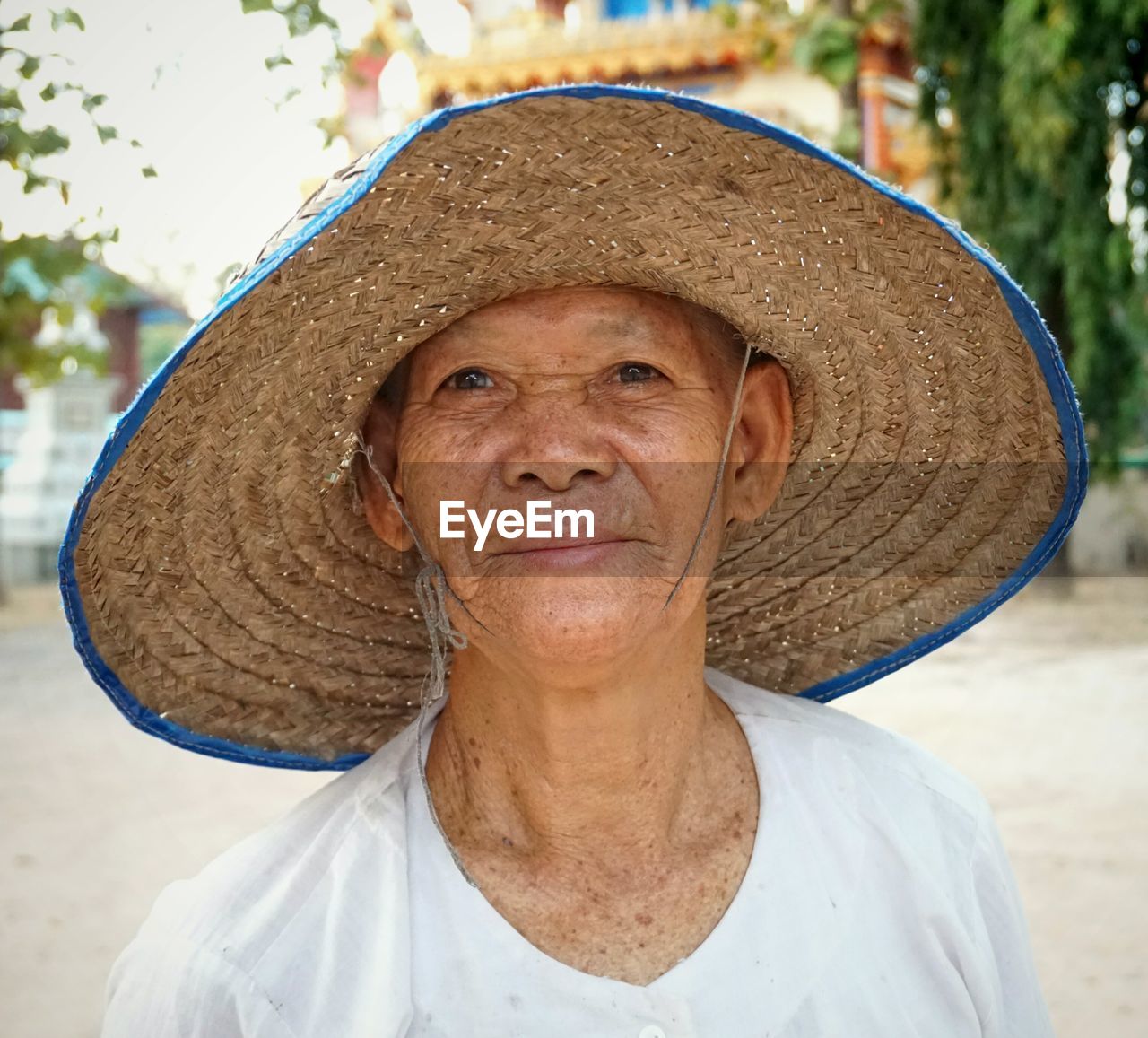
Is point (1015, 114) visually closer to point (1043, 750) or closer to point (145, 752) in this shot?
point (1043, 750)

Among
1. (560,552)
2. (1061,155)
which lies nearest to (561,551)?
(560,552)

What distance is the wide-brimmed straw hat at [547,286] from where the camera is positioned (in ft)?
4.51

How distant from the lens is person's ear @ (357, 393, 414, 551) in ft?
5.40

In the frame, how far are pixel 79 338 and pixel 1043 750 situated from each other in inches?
440

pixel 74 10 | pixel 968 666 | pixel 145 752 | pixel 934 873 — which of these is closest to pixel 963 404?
pixel 934 873

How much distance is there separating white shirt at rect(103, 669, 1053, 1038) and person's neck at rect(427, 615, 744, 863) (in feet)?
0.27

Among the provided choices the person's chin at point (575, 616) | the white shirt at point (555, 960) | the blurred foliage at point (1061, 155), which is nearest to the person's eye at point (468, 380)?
the person's chin at point (575, 616)

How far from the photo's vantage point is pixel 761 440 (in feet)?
5.51

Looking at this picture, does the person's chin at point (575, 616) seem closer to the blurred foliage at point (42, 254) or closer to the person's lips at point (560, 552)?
the person's lips at point (560, 552)

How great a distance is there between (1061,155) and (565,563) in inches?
345

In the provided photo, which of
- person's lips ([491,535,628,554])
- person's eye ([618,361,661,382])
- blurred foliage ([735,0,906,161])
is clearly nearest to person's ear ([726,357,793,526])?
person's eye ([618,361,661,382])

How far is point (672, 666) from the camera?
1.57 metres

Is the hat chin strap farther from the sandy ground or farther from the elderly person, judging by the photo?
the sandy ground

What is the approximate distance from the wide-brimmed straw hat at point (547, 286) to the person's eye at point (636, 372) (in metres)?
0.10
